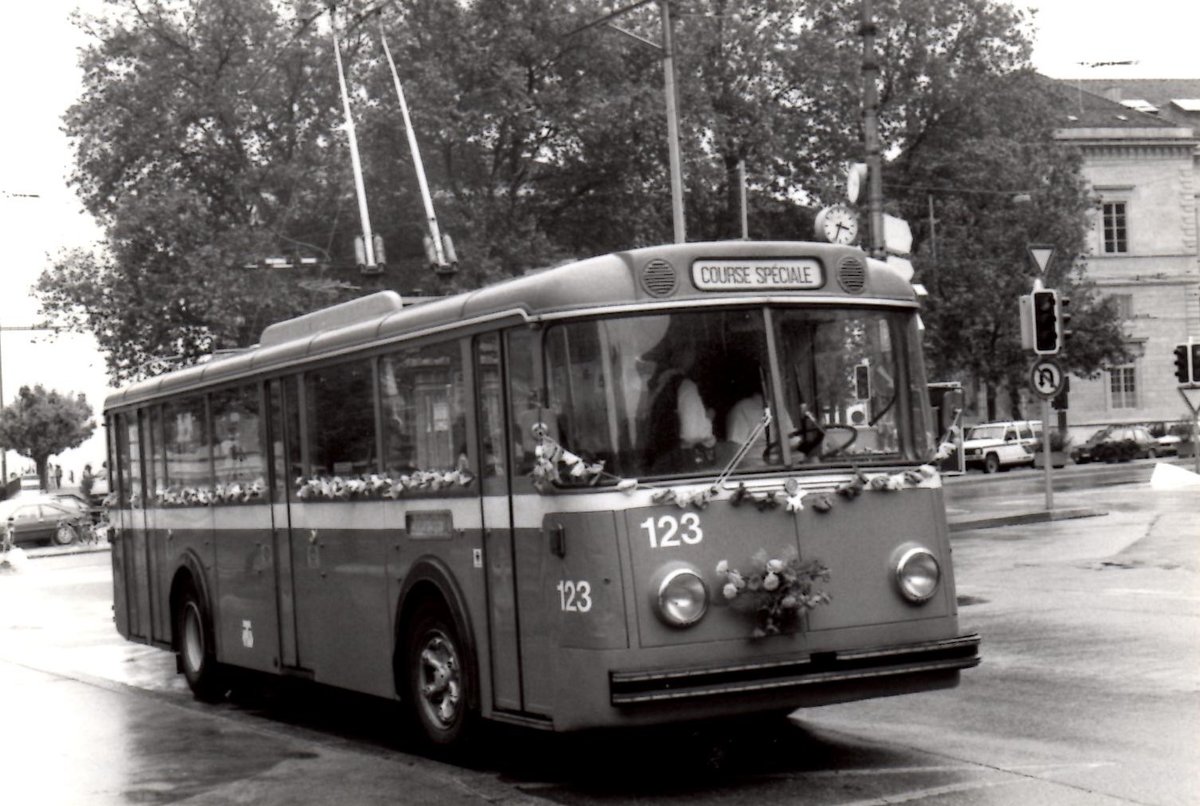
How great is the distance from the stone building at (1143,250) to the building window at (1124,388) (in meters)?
0.04

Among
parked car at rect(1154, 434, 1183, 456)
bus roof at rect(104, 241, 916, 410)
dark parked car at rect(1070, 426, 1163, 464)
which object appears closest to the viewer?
bus roof at rect(104, 241, 916, 410)

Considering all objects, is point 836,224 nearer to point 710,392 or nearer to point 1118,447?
point 710,392

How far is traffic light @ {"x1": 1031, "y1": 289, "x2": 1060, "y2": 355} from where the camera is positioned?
26.0 m

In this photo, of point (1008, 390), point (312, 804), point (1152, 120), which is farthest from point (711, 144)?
point (312, 804)

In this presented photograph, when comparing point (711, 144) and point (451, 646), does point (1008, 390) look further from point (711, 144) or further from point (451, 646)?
point (451, 646)

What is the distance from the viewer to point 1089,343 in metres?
62.8

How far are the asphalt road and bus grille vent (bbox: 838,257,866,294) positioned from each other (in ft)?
8.05

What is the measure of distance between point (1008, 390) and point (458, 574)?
5652cm

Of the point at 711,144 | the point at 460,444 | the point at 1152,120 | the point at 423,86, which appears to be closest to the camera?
the point at 460,444

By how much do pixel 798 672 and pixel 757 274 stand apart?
6.52ft

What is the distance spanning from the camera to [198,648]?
1455 centimetres

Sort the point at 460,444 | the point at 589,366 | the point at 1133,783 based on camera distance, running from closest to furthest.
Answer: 1. the point at 1133,783
2. the point at 589,366
3. the point at 460,444

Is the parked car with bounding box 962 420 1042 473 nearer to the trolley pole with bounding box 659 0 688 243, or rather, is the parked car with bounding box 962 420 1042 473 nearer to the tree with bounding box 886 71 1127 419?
the tree with bounding box 886 71 1127 419

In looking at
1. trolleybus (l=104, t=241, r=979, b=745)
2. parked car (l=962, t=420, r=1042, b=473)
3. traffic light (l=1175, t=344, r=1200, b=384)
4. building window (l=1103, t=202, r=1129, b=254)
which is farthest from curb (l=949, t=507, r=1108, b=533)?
building window (l=1103, t=202, r=1129, b=254)
